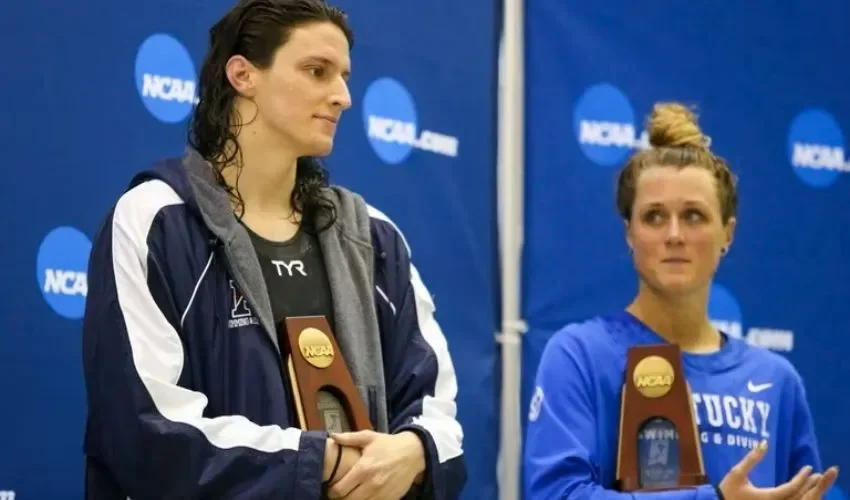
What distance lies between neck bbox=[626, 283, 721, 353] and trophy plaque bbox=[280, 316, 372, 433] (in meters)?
0.62

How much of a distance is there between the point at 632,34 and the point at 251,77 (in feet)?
5.53

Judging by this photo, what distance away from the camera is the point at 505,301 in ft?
10.8

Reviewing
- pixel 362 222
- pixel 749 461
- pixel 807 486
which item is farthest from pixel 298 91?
pixel 807 486

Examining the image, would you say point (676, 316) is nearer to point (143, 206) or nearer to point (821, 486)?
point (821, 486)

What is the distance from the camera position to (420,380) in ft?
6.70

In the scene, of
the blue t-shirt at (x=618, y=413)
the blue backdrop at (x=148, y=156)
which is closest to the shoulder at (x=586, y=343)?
the blue t-shirt at (x=618, y=413)

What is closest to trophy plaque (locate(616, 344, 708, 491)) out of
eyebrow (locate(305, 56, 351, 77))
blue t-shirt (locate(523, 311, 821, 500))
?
blue t-shirt (locate(523, 311, 821, 500))

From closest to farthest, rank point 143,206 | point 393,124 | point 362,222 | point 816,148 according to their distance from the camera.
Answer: point 143,206 → point 362,222 → point 393,124 → point 816,148

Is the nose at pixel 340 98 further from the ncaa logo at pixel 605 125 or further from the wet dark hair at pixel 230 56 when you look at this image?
the ncaa logo at pixel 605 125

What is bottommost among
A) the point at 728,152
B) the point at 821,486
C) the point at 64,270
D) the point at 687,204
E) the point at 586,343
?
the point at 821,486

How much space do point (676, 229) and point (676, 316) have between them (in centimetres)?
16

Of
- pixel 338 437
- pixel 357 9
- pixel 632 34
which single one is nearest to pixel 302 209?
pixel 338 437

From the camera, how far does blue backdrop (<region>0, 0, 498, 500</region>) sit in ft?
8.11

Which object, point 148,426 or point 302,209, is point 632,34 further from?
point 148,426
